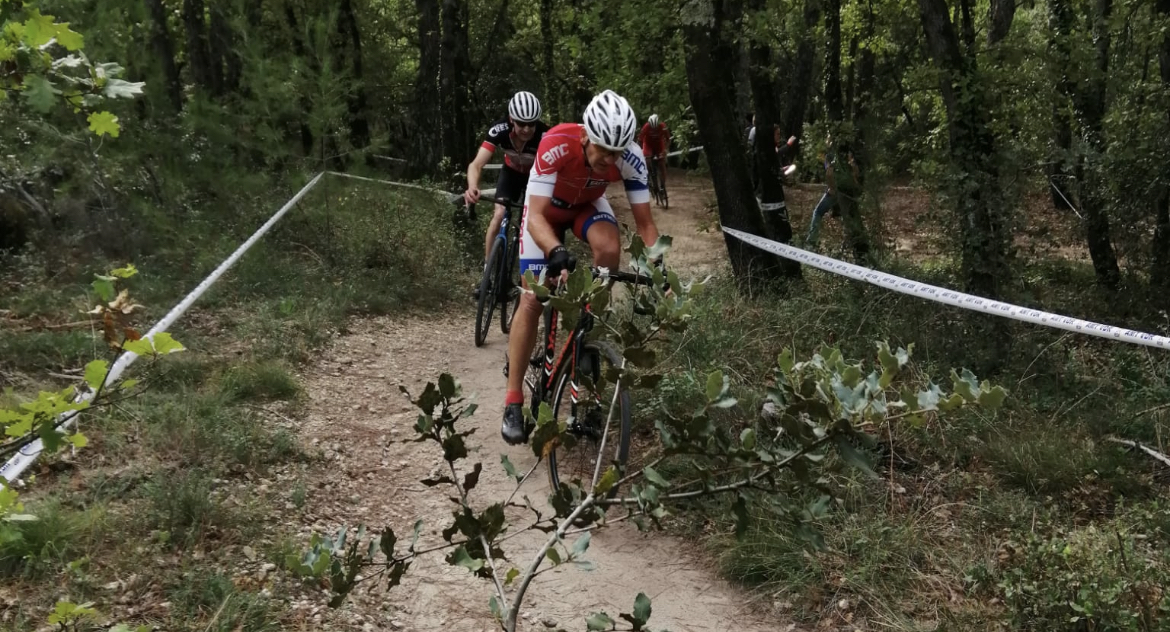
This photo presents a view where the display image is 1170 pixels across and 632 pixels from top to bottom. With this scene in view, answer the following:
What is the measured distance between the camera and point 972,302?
4461 millimetres

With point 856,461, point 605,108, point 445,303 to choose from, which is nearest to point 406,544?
point 605,108

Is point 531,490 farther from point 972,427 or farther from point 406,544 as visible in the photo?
point 972,427

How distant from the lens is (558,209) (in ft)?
15.4

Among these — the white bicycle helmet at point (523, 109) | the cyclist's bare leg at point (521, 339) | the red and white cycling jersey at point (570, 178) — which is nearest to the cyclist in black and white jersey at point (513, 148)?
the white bicycle helmet at point (523, 109)

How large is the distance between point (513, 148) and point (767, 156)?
4754mm

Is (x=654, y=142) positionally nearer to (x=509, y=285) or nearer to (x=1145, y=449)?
(x=509, y=285)

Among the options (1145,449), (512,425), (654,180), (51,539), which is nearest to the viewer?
(51,539)

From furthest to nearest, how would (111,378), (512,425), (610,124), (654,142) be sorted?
(654,142)
(512,425)
(610,124)
(111,378)

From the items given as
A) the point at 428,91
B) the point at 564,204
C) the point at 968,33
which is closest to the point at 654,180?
the point at 428,91

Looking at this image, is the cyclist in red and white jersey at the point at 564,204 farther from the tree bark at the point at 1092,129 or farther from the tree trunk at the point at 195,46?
the tree trunk at the point at 195,46

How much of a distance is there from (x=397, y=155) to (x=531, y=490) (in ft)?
48.5

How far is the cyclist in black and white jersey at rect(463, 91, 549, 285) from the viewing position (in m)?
6.28

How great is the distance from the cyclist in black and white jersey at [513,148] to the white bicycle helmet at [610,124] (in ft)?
8.04

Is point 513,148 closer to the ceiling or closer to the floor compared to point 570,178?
closer to the ceiling
